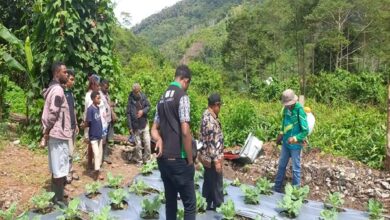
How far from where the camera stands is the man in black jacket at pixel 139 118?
25.3 ft

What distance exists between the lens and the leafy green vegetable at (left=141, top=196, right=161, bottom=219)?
5.04 metres

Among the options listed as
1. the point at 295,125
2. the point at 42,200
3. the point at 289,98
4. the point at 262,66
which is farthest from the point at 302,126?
the point at 262,66

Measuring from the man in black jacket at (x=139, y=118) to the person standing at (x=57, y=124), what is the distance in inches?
96.0

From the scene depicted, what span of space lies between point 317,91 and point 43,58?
52.2 feet

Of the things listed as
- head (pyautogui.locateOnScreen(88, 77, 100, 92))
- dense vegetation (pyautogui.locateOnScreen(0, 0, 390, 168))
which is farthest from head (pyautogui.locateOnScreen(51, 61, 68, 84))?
dense vegetation (pyautogui.locateOnScreen(0, 0, 390, 168))

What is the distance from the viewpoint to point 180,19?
5965 inches

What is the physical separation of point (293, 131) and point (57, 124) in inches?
136

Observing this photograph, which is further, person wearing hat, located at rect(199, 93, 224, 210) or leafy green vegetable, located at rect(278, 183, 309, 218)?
leafy green vegetable, located at rect(278, 183, 309, 218)

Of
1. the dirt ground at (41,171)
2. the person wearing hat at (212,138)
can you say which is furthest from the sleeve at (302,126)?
the person wearing hat at (212,138)

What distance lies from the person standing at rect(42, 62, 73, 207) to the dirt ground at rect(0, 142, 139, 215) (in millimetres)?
853

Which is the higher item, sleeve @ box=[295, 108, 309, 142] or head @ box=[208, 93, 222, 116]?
head @ box=[208, 93, 222, 116]

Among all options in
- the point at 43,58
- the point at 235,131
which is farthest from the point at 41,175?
the point at 235,131

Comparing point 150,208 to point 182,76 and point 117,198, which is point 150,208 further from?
point 182,76

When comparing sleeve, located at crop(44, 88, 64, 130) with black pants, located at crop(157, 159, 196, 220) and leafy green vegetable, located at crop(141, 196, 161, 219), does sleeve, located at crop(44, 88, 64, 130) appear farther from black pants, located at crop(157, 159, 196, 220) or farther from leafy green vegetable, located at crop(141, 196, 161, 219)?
black pants, located at crop(157, 159, 196, 220)
